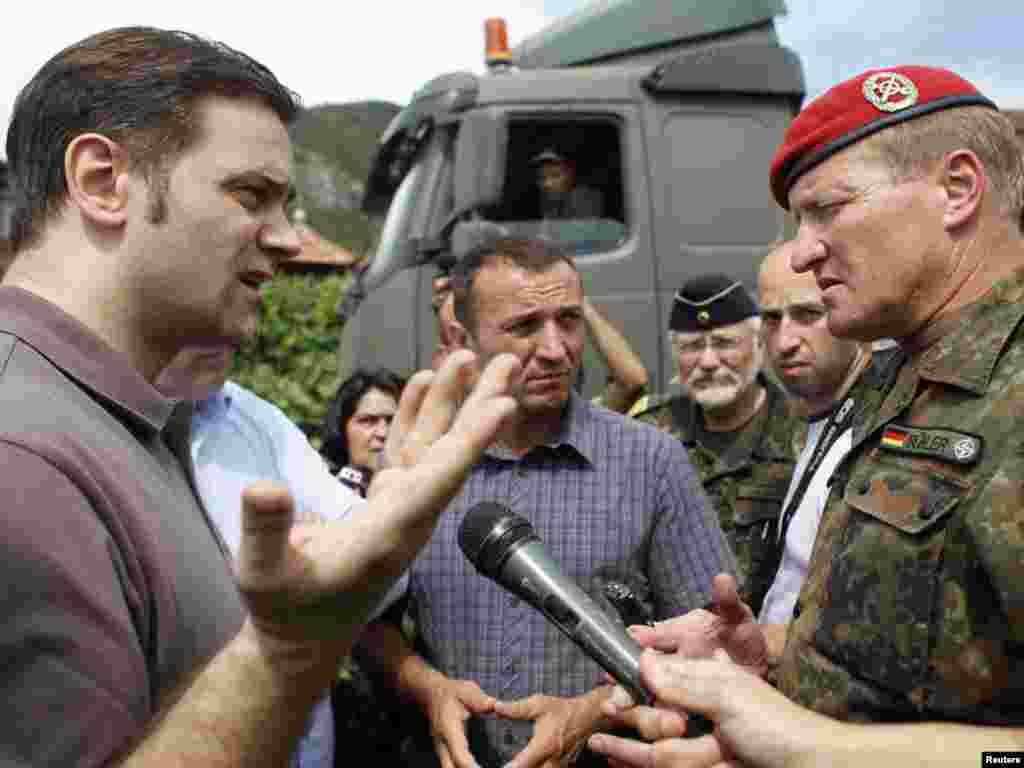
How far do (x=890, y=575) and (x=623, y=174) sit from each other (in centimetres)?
450

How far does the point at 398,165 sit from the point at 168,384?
5.01 meters

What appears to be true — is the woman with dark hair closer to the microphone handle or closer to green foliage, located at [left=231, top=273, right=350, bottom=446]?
the microphone handle

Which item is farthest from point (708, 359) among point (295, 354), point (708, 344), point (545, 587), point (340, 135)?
point (340, 135)

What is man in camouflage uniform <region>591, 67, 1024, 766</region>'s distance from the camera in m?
1.37

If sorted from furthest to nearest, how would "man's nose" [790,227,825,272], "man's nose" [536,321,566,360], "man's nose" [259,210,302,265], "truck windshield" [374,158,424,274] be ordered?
"truck windshield" [374,158,424,274], "man's nose" [536,321,566,360], "man's nose" [790,227,825,272], "man's nose" [259,210,302,265]

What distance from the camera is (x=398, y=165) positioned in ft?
22.1

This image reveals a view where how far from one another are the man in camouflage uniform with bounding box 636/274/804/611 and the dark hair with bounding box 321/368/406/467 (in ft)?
3.67

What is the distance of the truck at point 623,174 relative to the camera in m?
5.68

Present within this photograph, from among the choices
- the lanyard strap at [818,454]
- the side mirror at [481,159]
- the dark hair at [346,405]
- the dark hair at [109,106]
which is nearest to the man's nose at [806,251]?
the lanyard strap at [818,454]

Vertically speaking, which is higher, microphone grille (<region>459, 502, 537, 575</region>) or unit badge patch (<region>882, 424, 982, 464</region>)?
unit badge patch (<region>882, 424, 982, 464</region>)

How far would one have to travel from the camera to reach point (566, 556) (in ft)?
8.35

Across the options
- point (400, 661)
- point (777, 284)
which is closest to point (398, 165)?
point (777, 284)

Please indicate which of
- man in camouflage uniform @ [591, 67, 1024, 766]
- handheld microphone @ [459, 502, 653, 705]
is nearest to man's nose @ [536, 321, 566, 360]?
handheld microphone @ [459, 502, 653, 705]

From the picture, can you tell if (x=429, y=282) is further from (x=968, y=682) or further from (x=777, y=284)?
(x=968, y=682)
